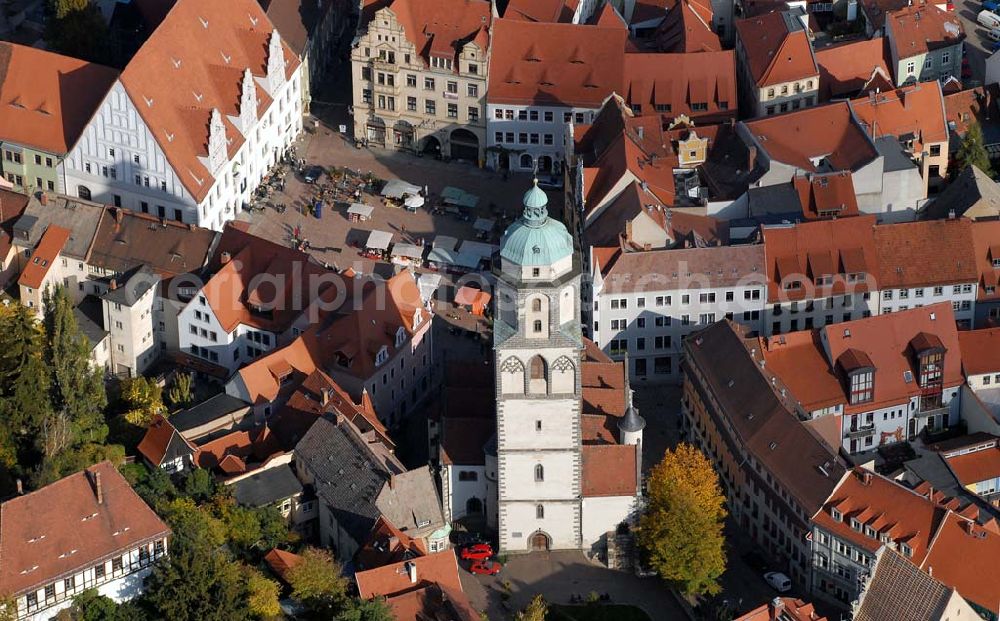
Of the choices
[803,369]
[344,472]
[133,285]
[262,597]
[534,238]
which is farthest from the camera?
[133,285]

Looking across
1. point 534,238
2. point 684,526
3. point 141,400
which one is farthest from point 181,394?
point 684,526

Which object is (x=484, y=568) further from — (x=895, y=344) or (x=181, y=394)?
(x=895, y=344)

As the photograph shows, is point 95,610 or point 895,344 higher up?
point 895,344

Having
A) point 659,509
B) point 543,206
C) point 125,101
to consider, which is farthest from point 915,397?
point 125,101

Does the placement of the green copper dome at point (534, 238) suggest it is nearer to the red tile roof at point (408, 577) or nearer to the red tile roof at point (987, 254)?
the red tile roof at point (408, 577)

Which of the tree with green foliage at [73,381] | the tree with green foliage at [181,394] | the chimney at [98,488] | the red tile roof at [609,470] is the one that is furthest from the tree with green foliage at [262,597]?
the tree with green foliage at [181,394]

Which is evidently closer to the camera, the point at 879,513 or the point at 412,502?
the point at 879,513
